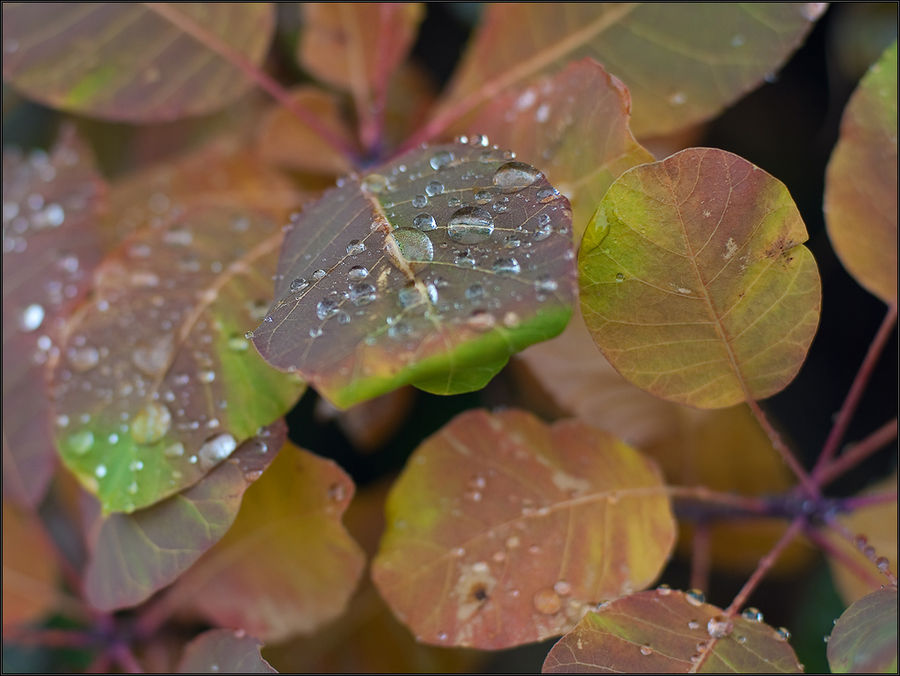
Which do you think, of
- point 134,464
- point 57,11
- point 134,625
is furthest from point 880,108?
point 134,625

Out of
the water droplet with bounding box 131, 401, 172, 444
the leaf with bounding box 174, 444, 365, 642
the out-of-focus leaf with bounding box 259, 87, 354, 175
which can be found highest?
the out-of-focus leaf with bounding box 259, 87, 354, 175

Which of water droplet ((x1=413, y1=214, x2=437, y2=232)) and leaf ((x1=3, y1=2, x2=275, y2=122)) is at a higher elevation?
water droplet ((x1=413, y1=214, x2=437, y2=232))

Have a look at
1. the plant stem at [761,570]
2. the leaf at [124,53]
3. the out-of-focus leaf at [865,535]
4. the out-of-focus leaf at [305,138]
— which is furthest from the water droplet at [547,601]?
the leaf at [124,53]

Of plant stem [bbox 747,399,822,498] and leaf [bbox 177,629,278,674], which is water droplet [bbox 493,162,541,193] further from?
leaf [bbox 177,629,278,674]

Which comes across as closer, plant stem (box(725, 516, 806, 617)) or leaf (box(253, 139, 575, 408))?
leaf (box(253, 139, 575, 408))

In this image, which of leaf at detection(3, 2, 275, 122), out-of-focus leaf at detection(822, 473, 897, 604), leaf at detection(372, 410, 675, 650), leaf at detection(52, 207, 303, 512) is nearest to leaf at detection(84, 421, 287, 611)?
leaf at detection(52, 207, 303, 512)

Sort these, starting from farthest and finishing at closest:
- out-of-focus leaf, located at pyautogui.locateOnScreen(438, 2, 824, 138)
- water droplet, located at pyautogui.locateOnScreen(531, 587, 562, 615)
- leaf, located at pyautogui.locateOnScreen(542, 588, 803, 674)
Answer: out-of-focus leaf, located at pyautogui.locateOnScreen(438, 2, 824, 138)
water droplet, located at pyautogui.locateOnScreen(531, 587, 562, 615)
leaf, located at pyautogui.locateOnScreen(542, 588, 803, 674)

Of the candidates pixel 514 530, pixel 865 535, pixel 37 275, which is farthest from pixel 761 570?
pixel 37 275

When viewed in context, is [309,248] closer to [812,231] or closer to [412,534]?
[412,534]
